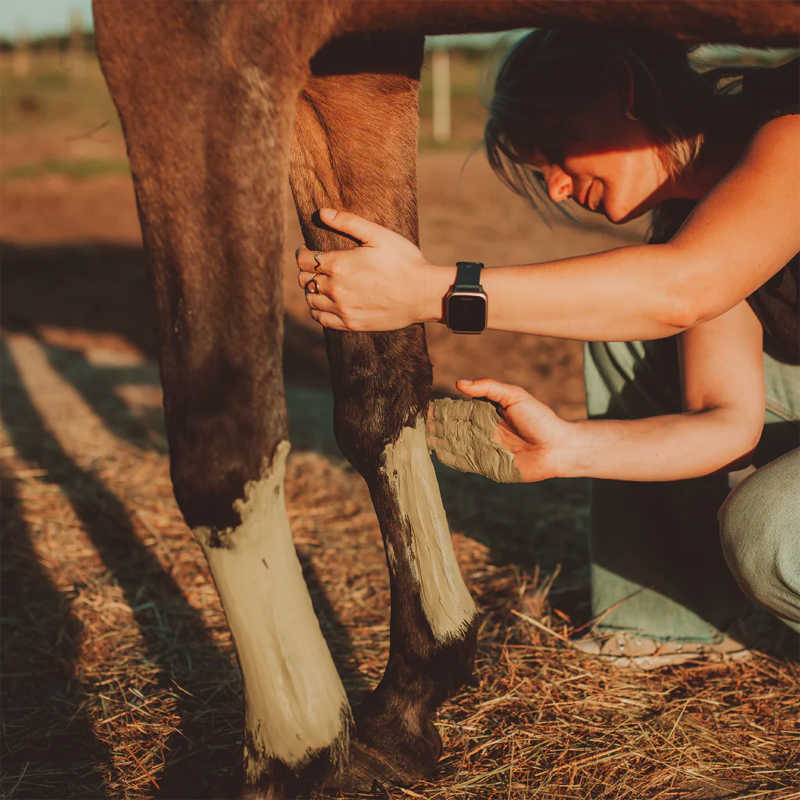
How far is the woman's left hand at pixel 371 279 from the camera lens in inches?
51.5

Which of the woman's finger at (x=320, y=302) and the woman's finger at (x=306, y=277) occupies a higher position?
the woman's finger at (x=306, y=277)

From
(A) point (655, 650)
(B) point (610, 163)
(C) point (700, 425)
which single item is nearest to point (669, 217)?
(B) point (610, 163)

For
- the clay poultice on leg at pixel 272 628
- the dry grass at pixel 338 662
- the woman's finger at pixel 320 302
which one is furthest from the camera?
the dry grass at pixel 338 662

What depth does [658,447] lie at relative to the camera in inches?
57.5

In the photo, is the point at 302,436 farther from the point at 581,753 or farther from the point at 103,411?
the point at 581,753

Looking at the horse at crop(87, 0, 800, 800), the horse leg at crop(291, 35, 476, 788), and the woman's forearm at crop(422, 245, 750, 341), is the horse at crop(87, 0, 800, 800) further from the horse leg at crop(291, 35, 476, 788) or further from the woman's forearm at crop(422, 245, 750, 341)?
the woman's forearm at crop(422, 245, 750, 341)

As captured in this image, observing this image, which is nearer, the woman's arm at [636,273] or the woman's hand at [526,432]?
the woman's arm at [636,273]

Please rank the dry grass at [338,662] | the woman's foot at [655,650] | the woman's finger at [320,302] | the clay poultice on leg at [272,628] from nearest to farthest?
the clay poultice on leg at [272,628], the woman's finger at [320,302], the dry grass at [338,662], the woman's foot at [655,650]

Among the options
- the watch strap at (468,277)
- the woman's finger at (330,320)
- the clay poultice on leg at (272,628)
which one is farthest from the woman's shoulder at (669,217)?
the clay poultice on leg at (272,628)

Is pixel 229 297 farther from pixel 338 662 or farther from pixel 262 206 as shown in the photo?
pixel 338 662

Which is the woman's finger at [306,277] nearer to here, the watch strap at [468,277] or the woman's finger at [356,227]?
the woman's finger at [356,227]

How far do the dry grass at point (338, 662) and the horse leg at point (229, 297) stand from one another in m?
0.34

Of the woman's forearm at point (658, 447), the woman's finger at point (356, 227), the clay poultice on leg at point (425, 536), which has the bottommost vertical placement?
the clay poultice on leg at point (425, 536)

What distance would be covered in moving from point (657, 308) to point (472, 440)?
0.39 meters
